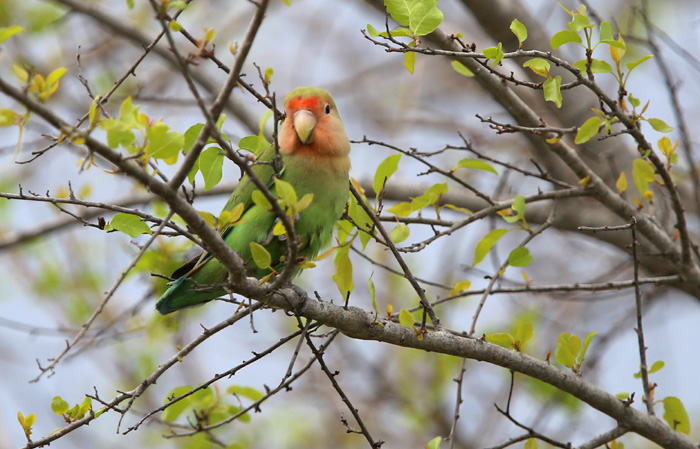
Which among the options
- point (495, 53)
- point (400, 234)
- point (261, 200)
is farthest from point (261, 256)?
point (495, 53)

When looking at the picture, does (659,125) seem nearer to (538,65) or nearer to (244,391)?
(538,65)

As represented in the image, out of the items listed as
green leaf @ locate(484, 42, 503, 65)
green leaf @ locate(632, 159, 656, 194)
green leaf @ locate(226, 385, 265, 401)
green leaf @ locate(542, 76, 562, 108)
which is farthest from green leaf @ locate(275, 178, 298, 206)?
green leaf @ locate(632, 159, 656, 194)

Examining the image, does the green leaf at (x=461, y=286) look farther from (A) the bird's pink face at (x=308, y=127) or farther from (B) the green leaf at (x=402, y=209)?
(A) the bird's pink face at (x=308, y=127)

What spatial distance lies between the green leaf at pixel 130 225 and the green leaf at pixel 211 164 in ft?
0.94

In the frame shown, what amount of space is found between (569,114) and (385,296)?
3.61 meters

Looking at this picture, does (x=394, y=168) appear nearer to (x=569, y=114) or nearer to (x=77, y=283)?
(x=569, y=114)

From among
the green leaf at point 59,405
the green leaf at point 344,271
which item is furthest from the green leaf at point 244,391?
the green leaf at point 344,271

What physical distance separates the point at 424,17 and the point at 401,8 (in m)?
0.11

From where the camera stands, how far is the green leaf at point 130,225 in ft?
8.69

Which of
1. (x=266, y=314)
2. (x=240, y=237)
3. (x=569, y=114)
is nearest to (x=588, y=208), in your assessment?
(x=569, y=114)

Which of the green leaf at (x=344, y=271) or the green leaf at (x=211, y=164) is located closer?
the green leaf at (x=211, y=164)

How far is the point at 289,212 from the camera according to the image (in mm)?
2352

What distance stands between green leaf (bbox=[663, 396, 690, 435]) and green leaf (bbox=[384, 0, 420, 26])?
2208 mm

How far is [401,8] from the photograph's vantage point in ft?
9.29
